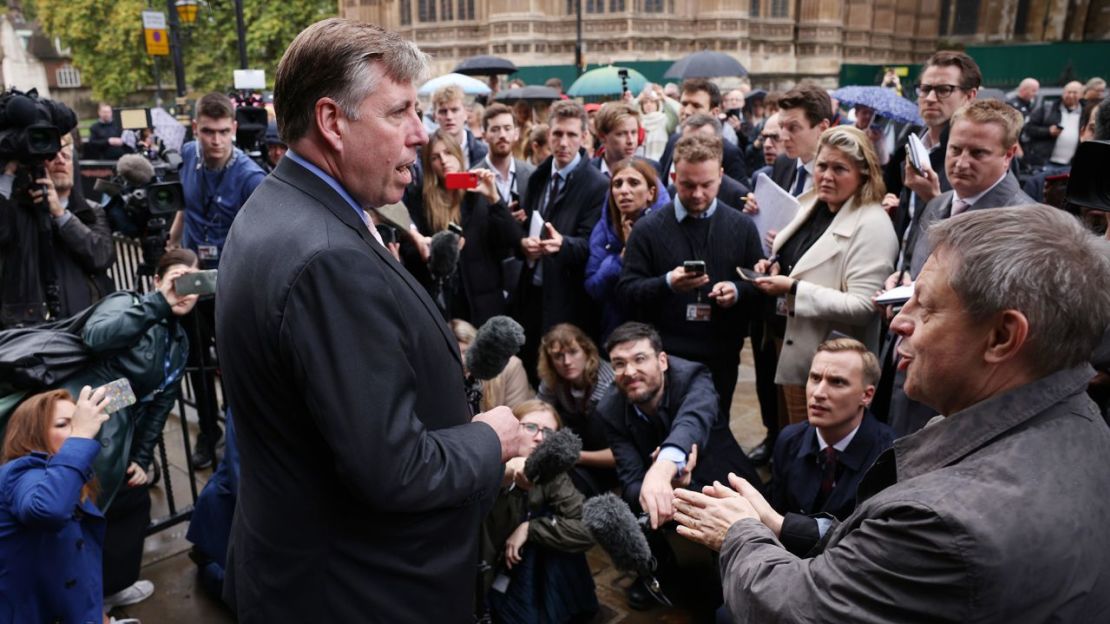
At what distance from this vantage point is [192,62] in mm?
42625

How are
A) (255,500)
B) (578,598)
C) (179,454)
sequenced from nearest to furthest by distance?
(255,500), (578,598), (179,454)

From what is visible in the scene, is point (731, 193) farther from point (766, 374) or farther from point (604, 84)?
point (604, 84)

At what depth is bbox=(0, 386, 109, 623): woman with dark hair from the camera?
2689 mm

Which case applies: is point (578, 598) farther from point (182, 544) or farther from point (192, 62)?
point (192, 62)

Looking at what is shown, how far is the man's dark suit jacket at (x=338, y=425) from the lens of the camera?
1502mm

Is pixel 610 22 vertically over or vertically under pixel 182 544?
over

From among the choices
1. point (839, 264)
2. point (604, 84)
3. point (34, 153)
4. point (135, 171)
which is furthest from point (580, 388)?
point (604, 84)

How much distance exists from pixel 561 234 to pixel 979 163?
248cm

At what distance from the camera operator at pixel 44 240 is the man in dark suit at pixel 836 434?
4069mm

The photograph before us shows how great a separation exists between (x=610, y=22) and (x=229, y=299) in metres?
35.0

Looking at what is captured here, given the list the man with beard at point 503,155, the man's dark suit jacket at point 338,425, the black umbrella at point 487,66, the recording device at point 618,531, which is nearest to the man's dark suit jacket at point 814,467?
the recording device at point 618,531

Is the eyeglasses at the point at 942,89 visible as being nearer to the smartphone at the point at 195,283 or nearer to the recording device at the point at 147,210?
the smartphone at the point at 195,283

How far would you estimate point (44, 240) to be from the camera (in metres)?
4.54

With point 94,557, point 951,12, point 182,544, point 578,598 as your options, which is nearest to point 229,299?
point 94,557
